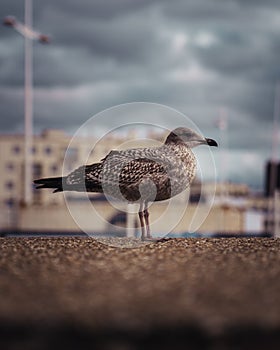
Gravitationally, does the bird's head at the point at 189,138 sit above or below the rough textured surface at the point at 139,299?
above

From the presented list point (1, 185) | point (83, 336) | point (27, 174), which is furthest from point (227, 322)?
point (1, 185)

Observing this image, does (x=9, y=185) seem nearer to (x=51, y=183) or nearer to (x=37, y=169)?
(x=37, y=169)

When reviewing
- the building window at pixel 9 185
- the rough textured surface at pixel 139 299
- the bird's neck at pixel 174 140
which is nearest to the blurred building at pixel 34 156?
the building window at pixel 9 185

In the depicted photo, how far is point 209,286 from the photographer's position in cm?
348

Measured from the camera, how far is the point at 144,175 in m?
6.26

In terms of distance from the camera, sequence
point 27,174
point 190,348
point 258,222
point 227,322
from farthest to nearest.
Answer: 1. point 258,222
2. point 27,174
3. point 227,322
4. point 190,348

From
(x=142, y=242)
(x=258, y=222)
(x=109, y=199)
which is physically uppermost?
(x=109, y=199)

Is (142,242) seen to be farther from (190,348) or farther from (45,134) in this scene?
(45,134)

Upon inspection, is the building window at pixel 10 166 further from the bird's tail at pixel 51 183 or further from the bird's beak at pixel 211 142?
the bird's beak at pixel 211 142

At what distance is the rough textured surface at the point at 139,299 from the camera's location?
253cm

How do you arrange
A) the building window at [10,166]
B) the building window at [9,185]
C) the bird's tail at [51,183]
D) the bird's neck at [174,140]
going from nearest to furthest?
1. the bird's tail at [51,183]
2. the bird's neck at [174,140]
3. the building window at [9,185]
4. the building window at [10,166]

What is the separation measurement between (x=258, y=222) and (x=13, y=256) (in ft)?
190

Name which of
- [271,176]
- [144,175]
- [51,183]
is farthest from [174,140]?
[271,176]

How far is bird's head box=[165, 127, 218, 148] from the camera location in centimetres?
657
